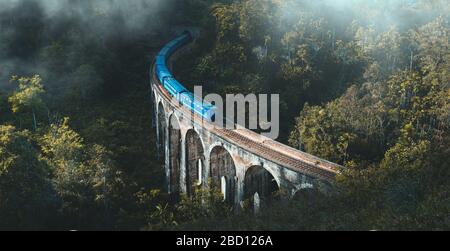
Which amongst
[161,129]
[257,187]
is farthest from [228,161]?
[161,129]

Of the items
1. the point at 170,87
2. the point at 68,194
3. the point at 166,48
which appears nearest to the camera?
the point at 68,194

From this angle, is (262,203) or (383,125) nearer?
(262,203)

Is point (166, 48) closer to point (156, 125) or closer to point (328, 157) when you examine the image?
point (156, 125)

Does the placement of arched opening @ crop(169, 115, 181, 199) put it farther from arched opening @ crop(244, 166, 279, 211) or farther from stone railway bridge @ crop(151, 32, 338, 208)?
arched opening @ crop(244, 166, 279, 211)

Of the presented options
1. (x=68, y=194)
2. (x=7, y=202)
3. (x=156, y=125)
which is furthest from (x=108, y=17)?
(x=7, y=202)

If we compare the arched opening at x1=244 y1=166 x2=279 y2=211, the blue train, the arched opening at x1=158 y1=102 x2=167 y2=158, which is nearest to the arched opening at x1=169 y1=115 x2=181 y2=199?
the arched opening at x1=158 y1=102 x2=167 y2=158

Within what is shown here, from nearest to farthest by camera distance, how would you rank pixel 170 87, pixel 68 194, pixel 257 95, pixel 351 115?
1. pixel 68 194
2. pixel 351 115
3. pixel 170 87
4. pixel 257 95

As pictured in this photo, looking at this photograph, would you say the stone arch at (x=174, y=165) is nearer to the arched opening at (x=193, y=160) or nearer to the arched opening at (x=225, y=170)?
the arched opening at (x=193, y=160)
